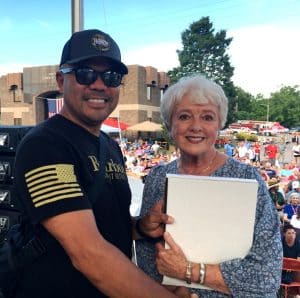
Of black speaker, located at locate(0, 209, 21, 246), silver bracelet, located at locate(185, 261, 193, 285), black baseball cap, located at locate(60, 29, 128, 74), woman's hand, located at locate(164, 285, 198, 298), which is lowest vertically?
black speaker, located at locate(0, 209, 21, 246)

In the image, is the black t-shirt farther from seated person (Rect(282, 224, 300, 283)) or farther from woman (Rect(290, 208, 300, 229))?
woman (Rect(290, 208, 300, 229))

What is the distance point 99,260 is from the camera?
1.19 m

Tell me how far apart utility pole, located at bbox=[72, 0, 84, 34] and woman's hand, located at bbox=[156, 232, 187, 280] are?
8.34 ft

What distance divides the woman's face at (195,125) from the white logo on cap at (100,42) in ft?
1.47

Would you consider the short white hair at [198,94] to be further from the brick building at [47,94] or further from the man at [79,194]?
the brick building at [47,94]

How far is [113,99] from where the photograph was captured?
1.79 meters

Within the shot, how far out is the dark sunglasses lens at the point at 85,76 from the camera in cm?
162

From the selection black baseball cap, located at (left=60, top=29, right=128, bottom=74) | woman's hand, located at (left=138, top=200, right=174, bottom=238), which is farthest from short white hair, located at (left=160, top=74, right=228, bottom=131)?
woman's hand, located at (left=138, top=200, right=174, bottom=238)

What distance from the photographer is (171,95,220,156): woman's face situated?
69.1 inches

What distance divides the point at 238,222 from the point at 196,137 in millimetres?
599

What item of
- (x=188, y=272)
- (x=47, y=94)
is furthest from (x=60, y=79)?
(x=47, y=94)

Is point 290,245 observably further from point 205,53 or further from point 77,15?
point 205,53

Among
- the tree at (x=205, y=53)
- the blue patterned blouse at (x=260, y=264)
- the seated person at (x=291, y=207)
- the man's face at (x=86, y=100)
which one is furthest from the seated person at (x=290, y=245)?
the tree at (x=205, y=53)

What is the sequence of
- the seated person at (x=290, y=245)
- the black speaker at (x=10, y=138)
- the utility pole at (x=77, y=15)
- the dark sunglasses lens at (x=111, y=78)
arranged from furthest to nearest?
1. the seated person at (x=290, y=245)
2. the utility pole at (x=77, y=15)
3. the black speaker at (x=10, y=138)
4. the dark sunglasses lens at (x=111, y=78)
